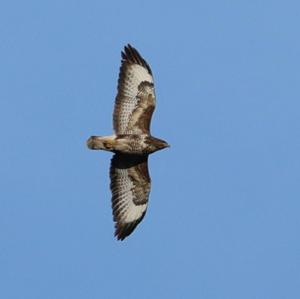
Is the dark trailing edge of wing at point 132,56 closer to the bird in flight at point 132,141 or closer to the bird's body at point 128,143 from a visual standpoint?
the bird in flight at point 132,141

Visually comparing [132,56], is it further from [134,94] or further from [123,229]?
[123,229]

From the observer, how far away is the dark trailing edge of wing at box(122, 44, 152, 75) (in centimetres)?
1781

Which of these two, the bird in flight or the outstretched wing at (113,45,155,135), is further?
the outstretched wing at (113,45,155,135)

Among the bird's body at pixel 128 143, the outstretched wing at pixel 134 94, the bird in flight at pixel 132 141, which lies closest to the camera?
the bird's body at pixel 128 143

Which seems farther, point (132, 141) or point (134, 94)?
point (134, 94)

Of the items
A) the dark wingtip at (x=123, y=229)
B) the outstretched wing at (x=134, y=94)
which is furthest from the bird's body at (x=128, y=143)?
the dark wingtip at (x=123, y=229)

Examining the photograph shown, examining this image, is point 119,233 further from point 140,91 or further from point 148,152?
point 140,91

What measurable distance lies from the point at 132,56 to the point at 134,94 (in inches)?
37.0

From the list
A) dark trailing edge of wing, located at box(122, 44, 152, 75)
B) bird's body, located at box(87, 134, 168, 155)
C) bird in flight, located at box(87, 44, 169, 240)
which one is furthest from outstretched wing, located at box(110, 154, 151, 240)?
dark trailing edge of wing, located at box(122, 44, 152, 75)

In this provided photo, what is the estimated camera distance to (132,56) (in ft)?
58.5

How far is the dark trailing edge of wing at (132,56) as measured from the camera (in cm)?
1781

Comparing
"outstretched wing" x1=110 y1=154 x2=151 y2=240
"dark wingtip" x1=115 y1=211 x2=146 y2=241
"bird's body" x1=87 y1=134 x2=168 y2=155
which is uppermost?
"bird's body" x1=87 y1=134 x2=168 y2=155

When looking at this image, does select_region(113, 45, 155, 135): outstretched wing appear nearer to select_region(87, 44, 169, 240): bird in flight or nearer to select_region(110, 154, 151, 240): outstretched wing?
select_region(87, 44, 169, 240): bird in flight

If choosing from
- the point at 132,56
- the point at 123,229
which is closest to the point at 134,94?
the point at 132,56
